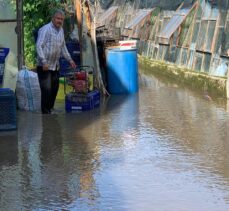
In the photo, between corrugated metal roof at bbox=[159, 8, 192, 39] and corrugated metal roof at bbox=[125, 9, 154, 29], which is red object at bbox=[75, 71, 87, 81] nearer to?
corrugated metal roof at bbox=[159, 8, 192, 39]

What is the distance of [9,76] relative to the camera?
37.5ft

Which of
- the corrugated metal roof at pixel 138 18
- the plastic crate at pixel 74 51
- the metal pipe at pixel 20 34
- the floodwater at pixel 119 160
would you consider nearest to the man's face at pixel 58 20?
the metal pipe at pixel 20 34

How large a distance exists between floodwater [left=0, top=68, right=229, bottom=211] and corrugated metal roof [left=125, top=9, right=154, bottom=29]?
12.0 metres

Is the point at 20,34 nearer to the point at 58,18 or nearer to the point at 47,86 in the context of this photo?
the point at 58,18

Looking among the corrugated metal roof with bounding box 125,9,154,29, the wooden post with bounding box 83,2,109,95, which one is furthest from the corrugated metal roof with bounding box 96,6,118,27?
the wooden post with bounding box 83,2,109,95

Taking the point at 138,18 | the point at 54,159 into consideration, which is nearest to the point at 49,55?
the point at 54,159

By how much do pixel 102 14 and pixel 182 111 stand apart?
20860 millimetres

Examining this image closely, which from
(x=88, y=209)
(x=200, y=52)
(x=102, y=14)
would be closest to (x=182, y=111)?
(x=200, y=52)

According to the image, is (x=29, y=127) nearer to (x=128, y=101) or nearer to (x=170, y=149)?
(x=170, y=149)

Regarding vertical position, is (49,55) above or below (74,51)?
above

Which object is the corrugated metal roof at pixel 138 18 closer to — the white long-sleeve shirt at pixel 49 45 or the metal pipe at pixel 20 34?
the metal pipe at pixel 20 34

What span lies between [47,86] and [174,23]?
837 cm

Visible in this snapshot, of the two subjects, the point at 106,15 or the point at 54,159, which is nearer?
the point at 54,159

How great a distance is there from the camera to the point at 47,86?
1113 cm
